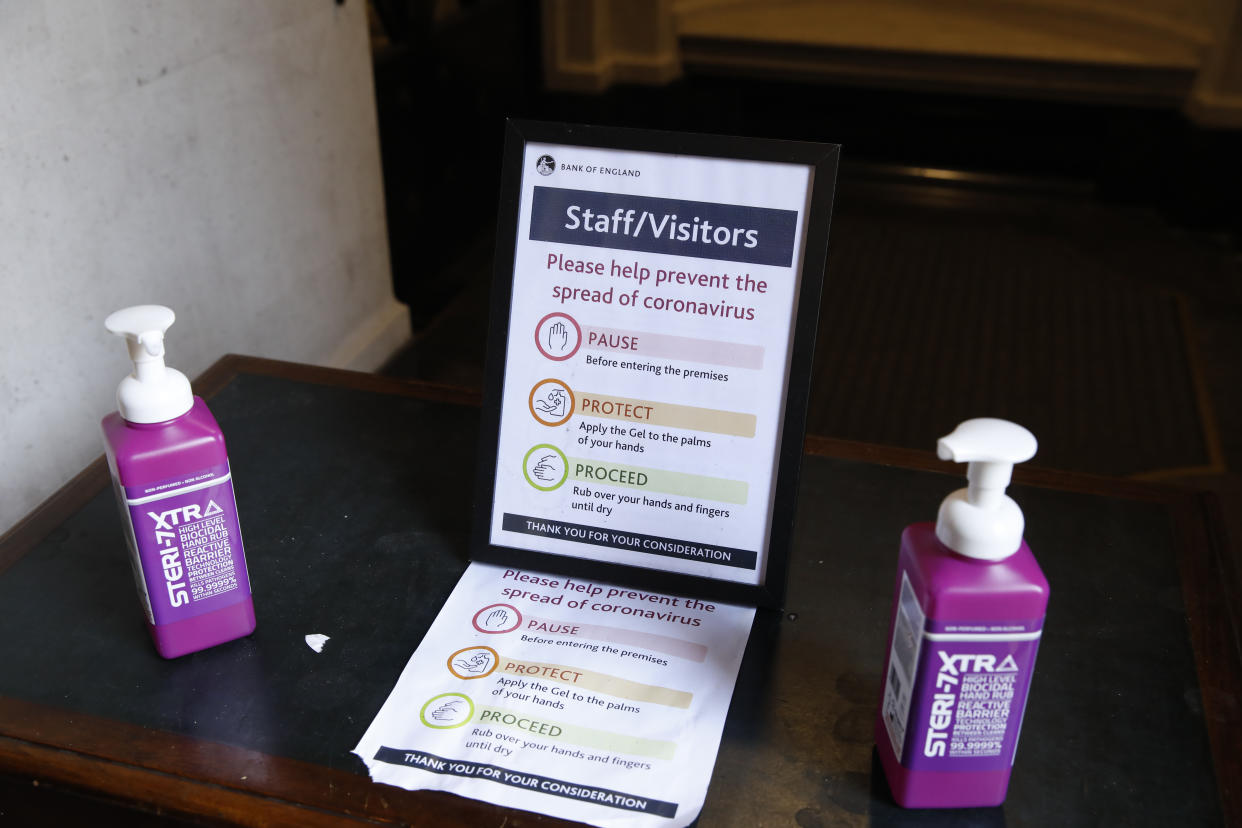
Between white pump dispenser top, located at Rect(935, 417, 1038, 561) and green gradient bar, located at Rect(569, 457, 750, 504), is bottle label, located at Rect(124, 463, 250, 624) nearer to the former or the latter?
green gradient bar, located at Rect(569, 457, 750, 504)

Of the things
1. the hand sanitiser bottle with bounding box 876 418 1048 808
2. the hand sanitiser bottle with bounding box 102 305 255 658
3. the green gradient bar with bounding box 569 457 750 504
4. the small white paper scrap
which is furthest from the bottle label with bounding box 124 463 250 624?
the hand sanitiser bottle with bounding box 876 418 1048 808

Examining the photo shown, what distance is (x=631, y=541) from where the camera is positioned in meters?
0.81

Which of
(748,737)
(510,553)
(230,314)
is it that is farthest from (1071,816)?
(230,314)

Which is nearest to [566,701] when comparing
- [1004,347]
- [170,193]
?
[170,193]

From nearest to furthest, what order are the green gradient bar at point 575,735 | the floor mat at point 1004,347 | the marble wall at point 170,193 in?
the green gradient bar at point 575,735 < the marble wall at point 170,193 < the floor mat at point 1004,347

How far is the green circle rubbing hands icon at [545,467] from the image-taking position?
83cm

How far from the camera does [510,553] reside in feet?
2.76

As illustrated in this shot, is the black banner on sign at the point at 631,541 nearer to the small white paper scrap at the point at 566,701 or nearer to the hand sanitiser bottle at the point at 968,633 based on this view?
the small white paper scrap at the point at 566,701

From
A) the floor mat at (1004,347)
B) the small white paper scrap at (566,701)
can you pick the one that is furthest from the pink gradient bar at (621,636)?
the floor mat at (1004,347)

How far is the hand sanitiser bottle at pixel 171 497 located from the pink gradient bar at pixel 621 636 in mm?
218

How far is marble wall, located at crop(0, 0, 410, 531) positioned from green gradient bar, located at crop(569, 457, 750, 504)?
2.27ft

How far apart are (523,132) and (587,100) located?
3088 millimetres

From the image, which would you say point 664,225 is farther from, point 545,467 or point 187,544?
point 187,544

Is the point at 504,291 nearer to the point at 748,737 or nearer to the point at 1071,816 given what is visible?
the point at 748,737
